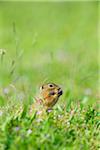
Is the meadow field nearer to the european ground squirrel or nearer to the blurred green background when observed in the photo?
the blurred green background

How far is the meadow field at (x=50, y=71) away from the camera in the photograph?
16.9 feet

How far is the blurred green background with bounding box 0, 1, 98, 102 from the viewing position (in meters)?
12.1

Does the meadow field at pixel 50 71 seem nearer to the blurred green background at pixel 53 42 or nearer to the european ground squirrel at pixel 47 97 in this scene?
the blurred green background at pixel 53 42

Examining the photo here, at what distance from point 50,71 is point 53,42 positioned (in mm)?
3591

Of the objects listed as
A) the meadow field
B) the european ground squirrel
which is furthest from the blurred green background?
the european ground squirrel

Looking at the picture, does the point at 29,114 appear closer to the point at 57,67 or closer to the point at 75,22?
the point at 57,67

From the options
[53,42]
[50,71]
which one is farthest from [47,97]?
[53,42]

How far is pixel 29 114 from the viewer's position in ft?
18.8

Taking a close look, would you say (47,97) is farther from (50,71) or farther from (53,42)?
(53,42)

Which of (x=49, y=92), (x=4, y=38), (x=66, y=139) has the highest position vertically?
(x=4, y=38)

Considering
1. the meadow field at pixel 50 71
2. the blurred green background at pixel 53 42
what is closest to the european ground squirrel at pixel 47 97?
the meadow field at pixel 50 71

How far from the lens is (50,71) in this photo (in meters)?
12.6

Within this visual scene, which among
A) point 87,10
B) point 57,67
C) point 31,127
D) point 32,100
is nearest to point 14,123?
point 31,127

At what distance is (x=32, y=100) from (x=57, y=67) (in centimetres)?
724
